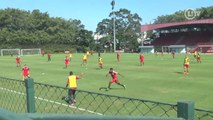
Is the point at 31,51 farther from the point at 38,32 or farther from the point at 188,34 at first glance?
the point at 188,34

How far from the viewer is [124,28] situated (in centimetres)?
15088

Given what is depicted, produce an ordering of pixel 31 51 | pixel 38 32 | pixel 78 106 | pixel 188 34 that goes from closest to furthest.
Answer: pixel 78 106, pixel 31 51, pixel 188 34, pixel 38 32

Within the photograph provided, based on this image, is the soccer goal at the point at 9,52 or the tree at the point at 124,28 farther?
the tree at the point at 124,28

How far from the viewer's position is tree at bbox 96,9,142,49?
402ft

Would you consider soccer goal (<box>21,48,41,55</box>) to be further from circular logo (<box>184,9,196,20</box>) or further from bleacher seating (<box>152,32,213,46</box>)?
circular logo (<box>184,9,196,20</box>)

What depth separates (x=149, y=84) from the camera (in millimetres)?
26094

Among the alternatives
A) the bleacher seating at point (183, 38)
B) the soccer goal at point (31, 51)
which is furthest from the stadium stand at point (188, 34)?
the soccer goal at point (31, 51)

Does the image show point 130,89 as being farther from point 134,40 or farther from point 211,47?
point 134,40

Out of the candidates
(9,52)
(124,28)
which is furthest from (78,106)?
(124,28)

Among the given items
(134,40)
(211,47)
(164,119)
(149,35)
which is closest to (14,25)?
(134,40)

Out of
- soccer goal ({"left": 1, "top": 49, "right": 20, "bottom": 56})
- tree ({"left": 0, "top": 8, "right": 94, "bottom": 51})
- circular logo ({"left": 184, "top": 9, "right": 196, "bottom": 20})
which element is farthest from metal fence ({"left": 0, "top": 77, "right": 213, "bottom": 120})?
circular logo ({"left": 184, "top": 9, "right": 196, "bottom": 20})

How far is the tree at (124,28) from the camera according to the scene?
402 ft

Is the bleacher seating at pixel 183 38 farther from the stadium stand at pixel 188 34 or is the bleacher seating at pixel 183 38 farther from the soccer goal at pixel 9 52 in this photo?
the soccer goal at pixel 9 52

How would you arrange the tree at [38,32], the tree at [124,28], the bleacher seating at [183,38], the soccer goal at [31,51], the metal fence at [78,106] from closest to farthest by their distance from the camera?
the metal fence at [78,106], the bleacher seating at [183,38], the soccer goal at [31,51], the tree at [38,32], the tree at [124,28]
